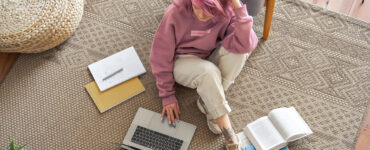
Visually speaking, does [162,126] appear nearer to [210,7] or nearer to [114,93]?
[114,93]

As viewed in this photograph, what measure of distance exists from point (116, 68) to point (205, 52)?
1.61 ft

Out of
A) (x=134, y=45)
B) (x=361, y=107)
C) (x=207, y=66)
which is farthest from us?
(x=134, y=45)

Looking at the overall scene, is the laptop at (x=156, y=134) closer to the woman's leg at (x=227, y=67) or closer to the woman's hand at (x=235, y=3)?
the woman's leg at (x=227, y=67)

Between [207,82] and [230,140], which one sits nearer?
[207,82]

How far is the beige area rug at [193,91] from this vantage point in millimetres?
1716

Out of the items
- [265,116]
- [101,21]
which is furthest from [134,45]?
[265,116]

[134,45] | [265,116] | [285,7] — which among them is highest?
[285,7]

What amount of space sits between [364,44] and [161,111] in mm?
1087

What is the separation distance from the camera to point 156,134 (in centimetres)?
166

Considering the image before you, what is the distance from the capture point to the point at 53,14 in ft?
5.42

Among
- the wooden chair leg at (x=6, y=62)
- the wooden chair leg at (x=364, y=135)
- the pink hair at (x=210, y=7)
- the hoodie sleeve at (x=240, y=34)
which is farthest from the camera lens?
the wooden chair leg at (x=6, y=62)

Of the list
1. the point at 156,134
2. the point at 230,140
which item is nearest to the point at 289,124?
the point at 230,140

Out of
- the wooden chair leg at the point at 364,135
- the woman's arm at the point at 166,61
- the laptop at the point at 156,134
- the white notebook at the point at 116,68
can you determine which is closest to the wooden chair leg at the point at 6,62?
the white notebook at the point at 116,68

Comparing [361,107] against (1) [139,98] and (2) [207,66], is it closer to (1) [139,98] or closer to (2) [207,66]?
(2) [207,66]
